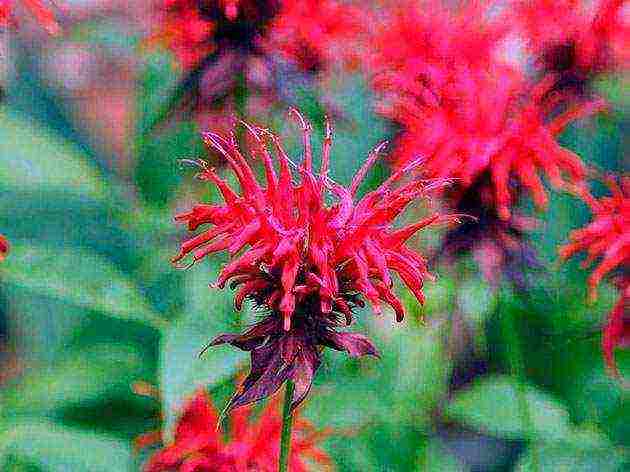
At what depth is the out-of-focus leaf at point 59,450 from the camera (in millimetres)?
907

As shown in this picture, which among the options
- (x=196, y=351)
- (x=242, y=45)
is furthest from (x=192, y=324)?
(x=242, y=45)

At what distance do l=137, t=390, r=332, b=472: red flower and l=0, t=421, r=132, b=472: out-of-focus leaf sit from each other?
0.06m

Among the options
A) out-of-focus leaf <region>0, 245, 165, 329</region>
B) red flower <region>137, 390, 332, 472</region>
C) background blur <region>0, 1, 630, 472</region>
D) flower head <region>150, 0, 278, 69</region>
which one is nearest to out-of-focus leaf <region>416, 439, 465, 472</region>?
background blur <region>0, 1, 630, 472</region>

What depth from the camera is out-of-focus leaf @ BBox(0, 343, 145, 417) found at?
1052 mm

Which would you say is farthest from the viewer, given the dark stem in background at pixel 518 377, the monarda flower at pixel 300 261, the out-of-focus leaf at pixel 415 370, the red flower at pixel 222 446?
the out-of-focus leaf at pixel 415 370

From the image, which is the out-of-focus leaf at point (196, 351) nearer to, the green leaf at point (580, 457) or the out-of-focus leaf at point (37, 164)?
the out-of-focus leaf at point (37, 164)

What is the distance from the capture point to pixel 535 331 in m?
1.30

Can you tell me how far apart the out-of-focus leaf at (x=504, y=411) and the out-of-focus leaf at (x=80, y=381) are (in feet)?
1.23

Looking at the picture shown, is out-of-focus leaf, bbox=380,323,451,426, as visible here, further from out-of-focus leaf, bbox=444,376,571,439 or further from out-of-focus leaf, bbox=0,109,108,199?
out-of-focus leaf, bbox=0,109,108,199

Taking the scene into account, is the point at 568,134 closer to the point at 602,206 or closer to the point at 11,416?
the point at 602,206

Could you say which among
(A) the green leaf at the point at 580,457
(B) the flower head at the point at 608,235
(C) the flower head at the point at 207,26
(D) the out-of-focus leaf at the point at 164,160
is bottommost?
(A) the green leaf at the point at 580,457

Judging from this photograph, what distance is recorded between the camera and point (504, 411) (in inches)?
46.5

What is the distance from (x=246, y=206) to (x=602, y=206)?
16.4 inches

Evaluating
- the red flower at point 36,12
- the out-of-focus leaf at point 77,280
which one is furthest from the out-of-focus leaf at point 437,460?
the red flower at point 36,12
